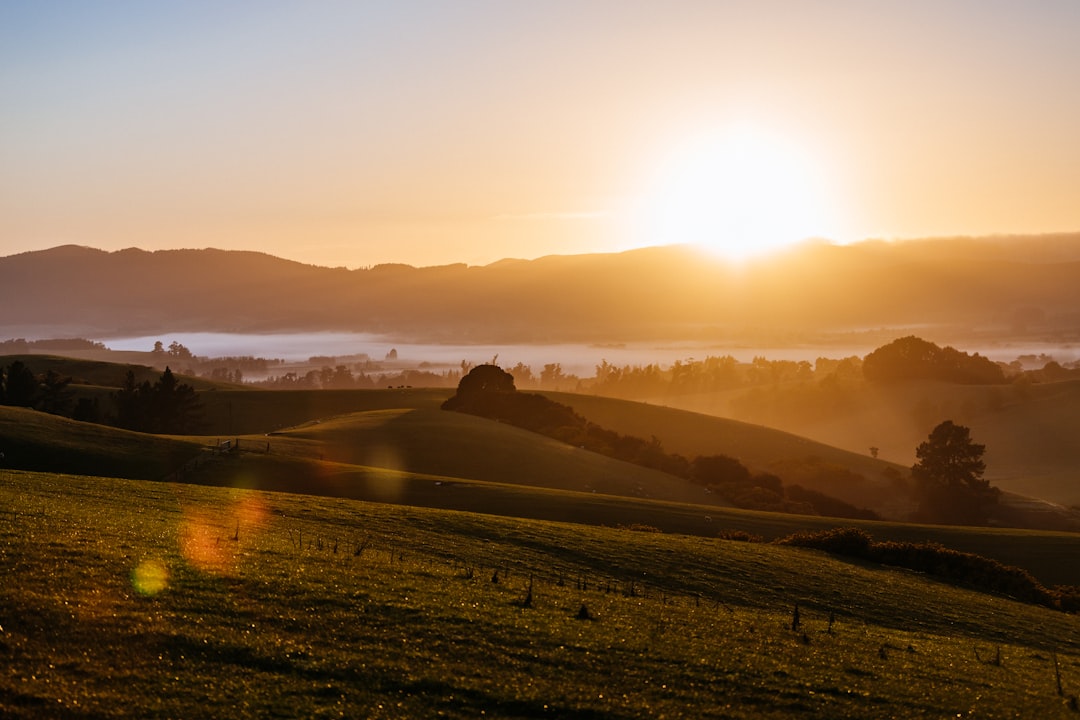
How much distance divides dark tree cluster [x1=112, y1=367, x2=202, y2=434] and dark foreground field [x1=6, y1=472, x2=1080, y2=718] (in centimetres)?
8404

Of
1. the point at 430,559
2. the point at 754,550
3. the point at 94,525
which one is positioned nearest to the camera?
Result: the point at 94,525

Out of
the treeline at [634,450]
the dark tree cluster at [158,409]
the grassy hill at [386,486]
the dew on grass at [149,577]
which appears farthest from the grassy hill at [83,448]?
the treeline at [634,450]

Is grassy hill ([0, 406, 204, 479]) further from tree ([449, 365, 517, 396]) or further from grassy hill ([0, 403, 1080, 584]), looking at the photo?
tree ([449, 365, 517, 396])

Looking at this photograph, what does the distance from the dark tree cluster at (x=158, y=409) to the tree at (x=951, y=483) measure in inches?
4243

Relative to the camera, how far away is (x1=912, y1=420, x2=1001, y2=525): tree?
126875 millimetres

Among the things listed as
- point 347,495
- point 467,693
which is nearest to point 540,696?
point 467,693

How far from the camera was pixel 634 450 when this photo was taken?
125 metres

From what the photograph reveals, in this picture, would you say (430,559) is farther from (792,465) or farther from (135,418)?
(792,465)

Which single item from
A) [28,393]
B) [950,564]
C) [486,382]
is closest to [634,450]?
[486,382]

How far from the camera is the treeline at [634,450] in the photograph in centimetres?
10669

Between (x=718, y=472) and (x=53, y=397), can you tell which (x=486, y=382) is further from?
(x=53, y=397)

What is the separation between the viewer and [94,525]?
3164 cm

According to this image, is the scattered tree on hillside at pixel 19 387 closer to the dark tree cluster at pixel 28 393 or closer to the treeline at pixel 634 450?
the dark tree cluster at pixel 28 393

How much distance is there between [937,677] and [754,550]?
952 inches
